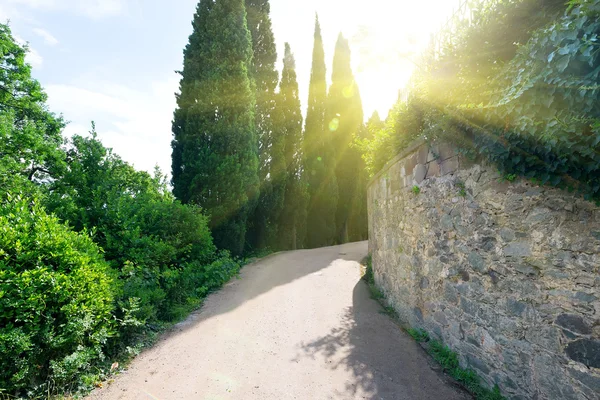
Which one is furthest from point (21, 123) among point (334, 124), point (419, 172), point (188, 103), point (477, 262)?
point (477, 262)

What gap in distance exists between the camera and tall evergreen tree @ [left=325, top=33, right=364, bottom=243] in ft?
60.7

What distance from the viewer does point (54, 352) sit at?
9.73 ft

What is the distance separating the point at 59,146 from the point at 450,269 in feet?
58.5

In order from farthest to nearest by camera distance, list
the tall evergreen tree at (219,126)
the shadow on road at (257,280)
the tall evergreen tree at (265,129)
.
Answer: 1. the tall evergreen tree at (265,129)
2. the tall evergreen tree at (219,126)
3. the shadow on road at (257,280)

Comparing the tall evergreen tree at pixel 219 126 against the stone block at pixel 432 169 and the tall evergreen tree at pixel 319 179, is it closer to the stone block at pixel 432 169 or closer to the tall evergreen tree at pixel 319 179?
the tall evergreen tree at pixel 319 179

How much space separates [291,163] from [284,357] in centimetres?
1169

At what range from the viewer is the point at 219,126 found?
9969 millimetres

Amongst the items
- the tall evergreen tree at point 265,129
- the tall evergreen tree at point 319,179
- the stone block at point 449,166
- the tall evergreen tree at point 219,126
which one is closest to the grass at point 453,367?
the stone block at point 449,166

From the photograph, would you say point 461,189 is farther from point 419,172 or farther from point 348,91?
point 348,91

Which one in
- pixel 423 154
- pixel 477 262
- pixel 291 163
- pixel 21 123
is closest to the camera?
pixel 477 262

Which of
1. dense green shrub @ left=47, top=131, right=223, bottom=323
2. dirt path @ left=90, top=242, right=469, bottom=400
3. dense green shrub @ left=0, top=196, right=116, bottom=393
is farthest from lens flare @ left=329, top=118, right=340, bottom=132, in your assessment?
dense green shrub @ left=0, top=196, right=116, bottom=393

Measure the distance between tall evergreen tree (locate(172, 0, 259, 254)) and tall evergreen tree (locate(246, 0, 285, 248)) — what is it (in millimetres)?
2207

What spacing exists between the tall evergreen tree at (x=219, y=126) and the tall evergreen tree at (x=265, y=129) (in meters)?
2.21

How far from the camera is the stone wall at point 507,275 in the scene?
6.99 ft
